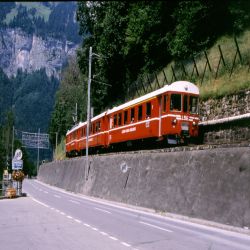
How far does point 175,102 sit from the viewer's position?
83.9 feet

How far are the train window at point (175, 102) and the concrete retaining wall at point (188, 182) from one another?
2659 mm

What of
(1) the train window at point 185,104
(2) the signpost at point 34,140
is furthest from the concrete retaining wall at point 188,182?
(2) the signpost at point 34,140

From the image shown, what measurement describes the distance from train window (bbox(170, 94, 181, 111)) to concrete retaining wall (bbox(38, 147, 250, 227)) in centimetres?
266

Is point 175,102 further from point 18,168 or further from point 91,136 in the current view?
point 91,136

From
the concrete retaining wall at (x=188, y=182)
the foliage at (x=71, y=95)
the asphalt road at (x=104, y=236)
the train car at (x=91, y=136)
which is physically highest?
the foliage at (x=71, y=95)

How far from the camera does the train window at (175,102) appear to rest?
25.4m

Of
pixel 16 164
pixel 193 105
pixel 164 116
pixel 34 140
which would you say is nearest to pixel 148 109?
pixel 164 116

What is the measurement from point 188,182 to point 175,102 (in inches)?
238

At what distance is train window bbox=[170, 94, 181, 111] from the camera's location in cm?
2535

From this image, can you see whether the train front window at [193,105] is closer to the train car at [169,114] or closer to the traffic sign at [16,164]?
the train car at [169,114]

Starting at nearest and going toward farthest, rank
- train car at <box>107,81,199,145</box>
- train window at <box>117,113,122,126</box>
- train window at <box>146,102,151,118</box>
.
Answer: train car at <box>107,81,199,145</box> < train window at <box>146,102,151,118</box> < train window at <box>117,113,122,126</box>

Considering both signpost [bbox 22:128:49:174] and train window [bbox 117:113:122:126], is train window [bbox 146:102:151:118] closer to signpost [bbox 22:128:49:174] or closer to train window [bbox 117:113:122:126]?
train window [bbox 117:113:122:126]

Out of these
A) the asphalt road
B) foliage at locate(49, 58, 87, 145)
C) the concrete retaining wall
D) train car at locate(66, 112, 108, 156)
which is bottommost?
the asphalt road

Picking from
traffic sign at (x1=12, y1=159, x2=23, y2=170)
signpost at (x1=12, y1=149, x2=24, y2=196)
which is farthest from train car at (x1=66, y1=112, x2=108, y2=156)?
traffic sign at (x1=12, y1=159, x2=23, y2=170)
